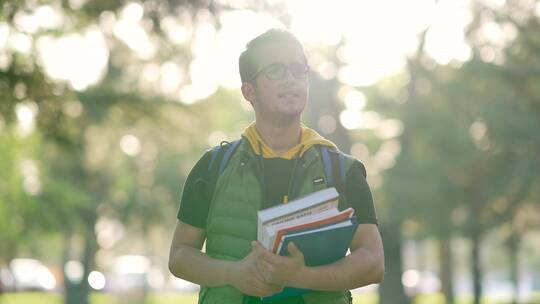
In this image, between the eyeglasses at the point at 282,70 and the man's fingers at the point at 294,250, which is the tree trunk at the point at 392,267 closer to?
the eyeglasses at the point at 282,70

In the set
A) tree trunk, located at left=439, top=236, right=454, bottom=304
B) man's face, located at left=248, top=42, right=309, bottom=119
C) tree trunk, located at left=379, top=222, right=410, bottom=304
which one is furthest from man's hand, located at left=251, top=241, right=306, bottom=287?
tree trunk, located at left=439, top=236, right=454, bottom=304

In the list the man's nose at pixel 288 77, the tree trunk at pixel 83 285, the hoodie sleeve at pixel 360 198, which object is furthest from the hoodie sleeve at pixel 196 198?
the tree trunk at pixel 83 285

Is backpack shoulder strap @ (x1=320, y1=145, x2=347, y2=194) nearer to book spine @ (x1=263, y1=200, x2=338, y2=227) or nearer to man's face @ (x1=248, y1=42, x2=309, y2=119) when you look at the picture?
man's face @ (x1=248, y1=42, x2=309, y2=119)

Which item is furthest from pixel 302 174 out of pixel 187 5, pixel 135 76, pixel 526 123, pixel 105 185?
pixel 105 185

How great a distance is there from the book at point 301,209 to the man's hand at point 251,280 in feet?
0.57

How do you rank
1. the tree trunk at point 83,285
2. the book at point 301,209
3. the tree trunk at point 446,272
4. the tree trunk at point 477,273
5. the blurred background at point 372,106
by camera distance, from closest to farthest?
the book at point 301,209, the blurred background at point 372,106, the tree trunk at point 477,273, the tree trunk at point 83,285, the tree trunk at point 446,272

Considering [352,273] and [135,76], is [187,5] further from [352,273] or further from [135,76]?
[135,76]

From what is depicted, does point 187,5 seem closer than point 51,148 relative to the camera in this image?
Yes

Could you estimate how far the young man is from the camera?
3.58 meters

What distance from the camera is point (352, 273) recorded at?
347cm

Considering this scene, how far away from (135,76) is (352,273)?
104 ft

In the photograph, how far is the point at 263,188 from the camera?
363 cm

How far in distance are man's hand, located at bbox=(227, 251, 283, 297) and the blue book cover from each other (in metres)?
0.13

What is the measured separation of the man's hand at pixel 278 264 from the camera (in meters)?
3.24
